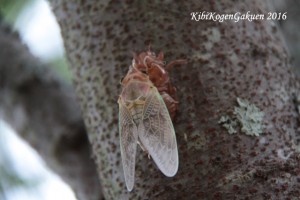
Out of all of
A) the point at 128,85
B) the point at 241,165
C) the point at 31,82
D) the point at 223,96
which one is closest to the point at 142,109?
the point at 128,85

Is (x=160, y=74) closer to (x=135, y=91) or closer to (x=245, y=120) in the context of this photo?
(x=135, y=91)

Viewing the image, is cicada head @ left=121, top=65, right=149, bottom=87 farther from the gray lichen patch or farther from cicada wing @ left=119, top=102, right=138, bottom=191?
the gray lichen patch

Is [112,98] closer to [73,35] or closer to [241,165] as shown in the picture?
[73,35]

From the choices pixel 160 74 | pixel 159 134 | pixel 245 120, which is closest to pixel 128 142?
pixel 159 134

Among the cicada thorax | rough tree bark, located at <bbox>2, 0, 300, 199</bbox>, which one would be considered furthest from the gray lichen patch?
the cicada thorax

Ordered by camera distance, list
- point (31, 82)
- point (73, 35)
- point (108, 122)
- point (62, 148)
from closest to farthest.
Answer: point (108, 122) < point (73, 35) < point (62, 148) < point (31, 82)

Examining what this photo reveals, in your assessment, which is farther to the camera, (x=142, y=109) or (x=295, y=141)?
(x=142, y=109)

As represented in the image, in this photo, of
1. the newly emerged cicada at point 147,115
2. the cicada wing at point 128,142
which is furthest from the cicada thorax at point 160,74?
the cicada wing at point 128,142
